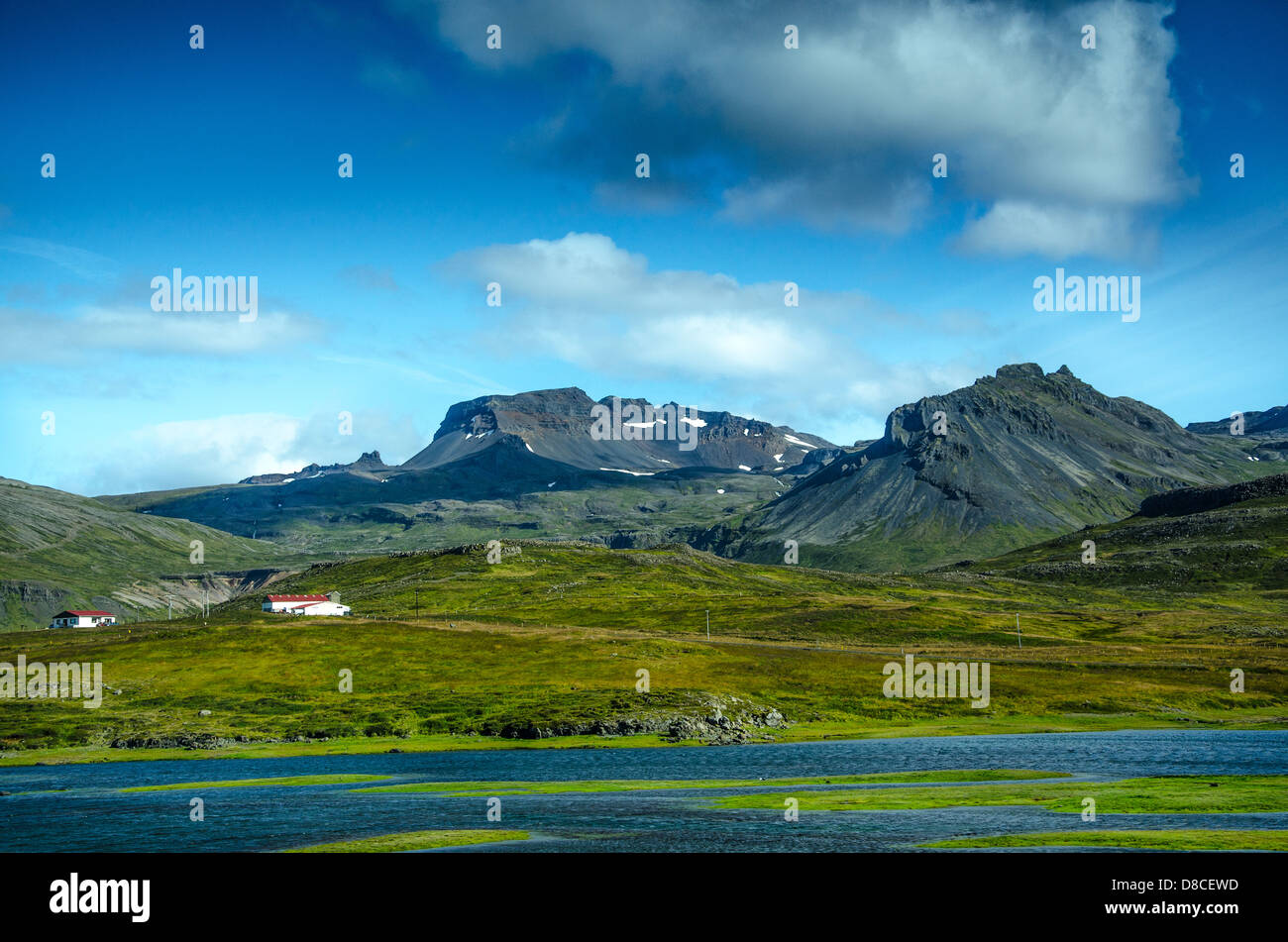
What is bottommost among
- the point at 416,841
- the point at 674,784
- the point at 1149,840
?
the point at 674,784

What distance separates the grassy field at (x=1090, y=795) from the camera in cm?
6347

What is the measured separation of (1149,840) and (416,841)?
38.7 metres

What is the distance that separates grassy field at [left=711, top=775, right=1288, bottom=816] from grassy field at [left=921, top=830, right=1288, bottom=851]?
10898mm

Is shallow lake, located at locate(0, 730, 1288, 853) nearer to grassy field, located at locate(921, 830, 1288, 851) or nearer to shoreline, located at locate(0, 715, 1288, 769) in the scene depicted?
grassy field, located at locate(921, 830, 1288, 851)

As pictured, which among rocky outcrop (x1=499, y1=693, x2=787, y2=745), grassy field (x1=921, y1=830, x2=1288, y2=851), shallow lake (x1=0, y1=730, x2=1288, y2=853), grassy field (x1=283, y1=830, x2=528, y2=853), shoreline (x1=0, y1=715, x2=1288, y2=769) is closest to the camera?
grassy field (x1=921, y1=830, x2=1288, y2=851)

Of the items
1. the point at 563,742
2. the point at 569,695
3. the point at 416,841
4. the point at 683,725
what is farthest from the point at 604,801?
the point at 569,695


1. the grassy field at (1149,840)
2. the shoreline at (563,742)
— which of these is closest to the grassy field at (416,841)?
the grassy field at (1149,840)

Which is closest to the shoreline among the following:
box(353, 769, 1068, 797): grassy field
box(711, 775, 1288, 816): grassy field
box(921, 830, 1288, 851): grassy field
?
box(353, 769, 1068, 797): grassy field

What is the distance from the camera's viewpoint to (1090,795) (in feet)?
227

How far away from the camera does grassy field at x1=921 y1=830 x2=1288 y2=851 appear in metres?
46.6

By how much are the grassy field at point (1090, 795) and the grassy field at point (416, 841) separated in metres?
18.2

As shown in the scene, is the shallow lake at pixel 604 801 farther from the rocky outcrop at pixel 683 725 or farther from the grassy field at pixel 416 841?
the rocky outcrop at pixel 683 725

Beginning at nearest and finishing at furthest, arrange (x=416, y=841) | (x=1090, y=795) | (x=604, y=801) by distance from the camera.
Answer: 1. (x=416, y=841)
2. (x=1090, y=795)
3. (x=604, y=801)

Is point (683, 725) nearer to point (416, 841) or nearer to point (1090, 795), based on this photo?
point (1090, 795)
